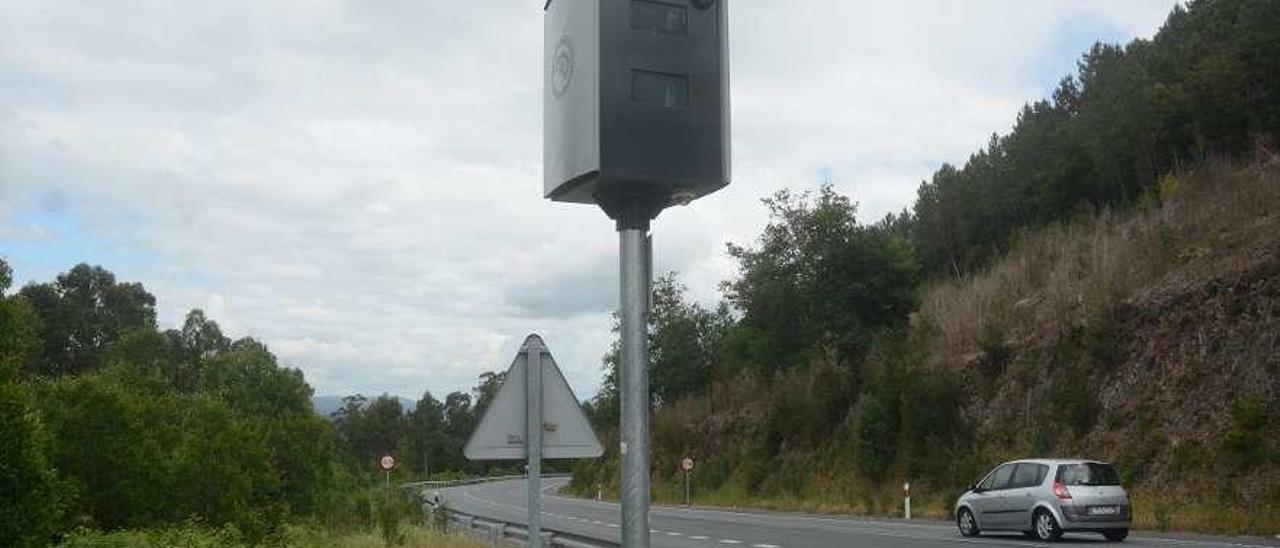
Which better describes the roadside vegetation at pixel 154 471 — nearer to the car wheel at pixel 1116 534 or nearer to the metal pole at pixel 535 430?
the metal pole at pixel 535 430

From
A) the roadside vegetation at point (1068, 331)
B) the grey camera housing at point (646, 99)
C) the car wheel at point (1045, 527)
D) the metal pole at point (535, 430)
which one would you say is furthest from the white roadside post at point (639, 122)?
the roadside vegetation at point (1068, 331)

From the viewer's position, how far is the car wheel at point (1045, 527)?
2242cm

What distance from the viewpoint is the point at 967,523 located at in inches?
973

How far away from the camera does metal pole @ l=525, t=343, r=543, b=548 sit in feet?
27.9

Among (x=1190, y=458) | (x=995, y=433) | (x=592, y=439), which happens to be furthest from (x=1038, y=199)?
(x=592, y=439)

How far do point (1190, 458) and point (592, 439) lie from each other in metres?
24.2

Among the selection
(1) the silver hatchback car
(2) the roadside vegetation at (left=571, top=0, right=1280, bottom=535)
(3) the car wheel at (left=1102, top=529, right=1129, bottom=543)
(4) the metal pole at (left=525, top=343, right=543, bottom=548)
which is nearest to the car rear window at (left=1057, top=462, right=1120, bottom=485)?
(1) the silver hatchback car

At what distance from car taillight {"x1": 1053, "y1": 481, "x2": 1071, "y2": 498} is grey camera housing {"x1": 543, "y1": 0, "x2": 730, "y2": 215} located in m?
15.9

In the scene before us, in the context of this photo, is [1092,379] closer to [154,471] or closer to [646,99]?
[154,471]

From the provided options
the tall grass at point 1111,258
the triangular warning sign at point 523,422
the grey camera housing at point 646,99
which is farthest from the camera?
the tall grass at point 1111,258

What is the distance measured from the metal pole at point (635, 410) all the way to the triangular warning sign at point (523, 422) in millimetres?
679

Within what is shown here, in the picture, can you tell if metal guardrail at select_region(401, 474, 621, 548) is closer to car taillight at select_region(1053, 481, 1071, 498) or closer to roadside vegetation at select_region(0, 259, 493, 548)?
roadside vegetation at select_region(0, 259, 493, 548)

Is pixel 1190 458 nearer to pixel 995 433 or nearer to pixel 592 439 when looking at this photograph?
pixel 995 433

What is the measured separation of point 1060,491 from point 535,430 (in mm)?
15881
